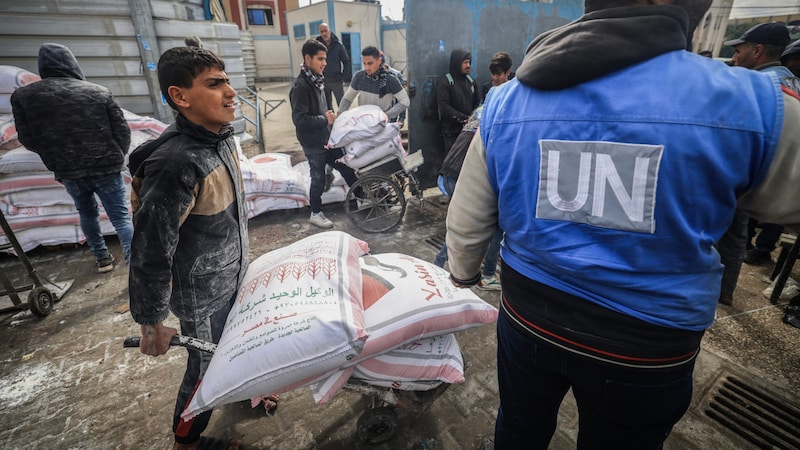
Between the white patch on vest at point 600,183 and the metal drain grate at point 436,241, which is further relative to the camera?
the metal drain grate at point 436,241

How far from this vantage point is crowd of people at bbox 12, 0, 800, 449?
2.62ft

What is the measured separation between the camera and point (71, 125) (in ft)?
9.43

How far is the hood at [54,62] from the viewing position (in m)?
2.83

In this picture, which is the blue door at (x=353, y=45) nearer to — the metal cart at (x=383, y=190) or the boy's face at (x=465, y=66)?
the boy's face at (x=465, y=66)

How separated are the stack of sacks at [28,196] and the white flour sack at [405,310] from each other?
3393mm

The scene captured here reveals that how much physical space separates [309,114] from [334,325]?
2.92 metres

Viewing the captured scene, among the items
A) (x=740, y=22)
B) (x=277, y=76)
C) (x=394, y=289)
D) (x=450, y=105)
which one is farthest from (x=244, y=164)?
(x=740, y=22)

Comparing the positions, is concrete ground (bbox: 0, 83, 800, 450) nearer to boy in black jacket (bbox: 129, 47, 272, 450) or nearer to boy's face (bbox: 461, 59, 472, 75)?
boy in black jacket (bbox: 129, 47, 272, 450)

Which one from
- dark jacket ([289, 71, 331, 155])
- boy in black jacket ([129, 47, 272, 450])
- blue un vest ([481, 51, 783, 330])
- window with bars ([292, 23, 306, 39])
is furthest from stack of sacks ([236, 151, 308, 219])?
window with bars ([292, 23, 306, 39])

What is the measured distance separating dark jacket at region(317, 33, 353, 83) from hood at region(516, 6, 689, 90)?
19.4ft

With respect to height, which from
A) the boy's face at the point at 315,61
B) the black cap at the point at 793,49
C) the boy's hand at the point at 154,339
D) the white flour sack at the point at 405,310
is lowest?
the white flour sack at the point at 405,310

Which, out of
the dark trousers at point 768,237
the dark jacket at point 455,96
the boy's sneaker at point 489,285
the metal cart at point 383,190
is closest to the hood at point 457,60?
the dark jacket at point 455,96

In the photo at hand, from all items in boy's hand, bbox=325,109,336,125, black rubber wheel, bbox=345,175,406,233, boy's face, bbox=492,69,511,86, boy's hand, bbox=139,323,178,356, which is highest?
boy's face, bbox=492,69,511,86

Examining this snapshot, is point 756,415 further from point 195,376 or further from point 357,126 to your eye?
point 357,126
